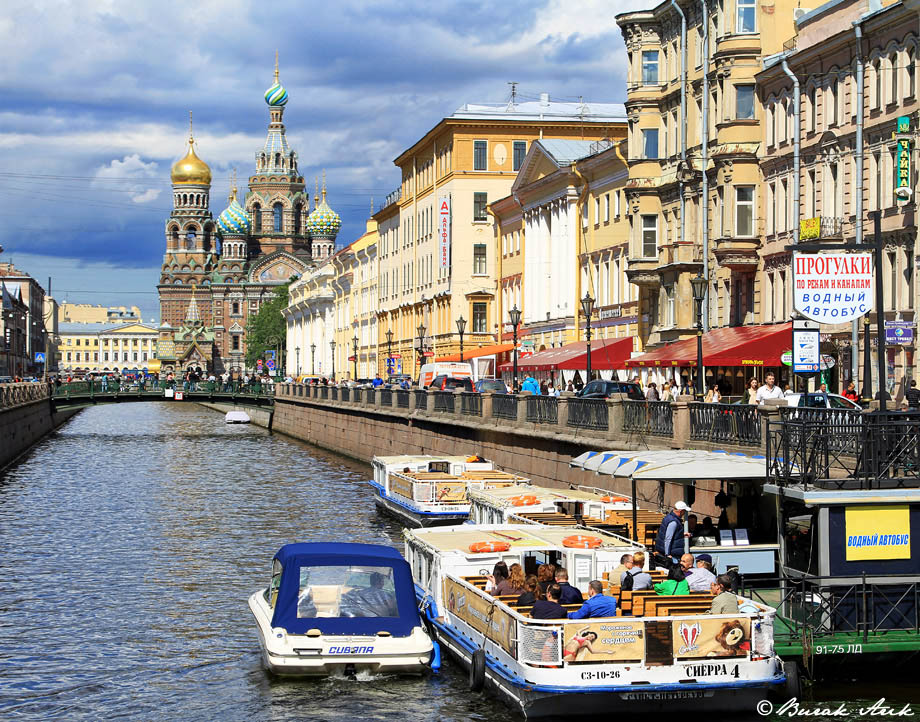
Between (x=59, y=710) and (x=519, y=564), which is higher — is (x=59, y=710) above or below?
below

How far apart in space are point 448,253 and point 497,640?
74758 mm

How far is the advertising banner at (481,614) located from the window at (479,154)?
245 ft

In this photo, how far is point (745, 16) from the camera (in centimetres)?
5247

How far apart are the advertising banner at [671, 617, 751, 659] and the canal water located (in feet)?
3.48

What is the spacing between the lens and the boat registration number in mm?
18938

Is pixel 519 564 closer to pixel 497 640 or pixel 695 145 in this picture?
pixel 497 640

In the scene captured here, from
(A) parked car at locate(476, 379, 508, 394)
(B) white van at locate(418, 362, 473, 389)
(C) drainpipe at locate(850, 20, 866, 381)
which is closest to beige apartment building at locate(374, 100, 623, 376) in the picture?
(B) white van at locate(418, 362, 473, 389)

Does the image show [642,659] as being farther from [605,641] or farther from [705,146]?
[705,146]

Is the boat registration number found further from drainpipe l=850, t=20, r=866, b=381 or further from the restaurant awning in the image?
the restaurant awning

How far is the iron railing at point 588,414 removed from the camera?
37250 mm

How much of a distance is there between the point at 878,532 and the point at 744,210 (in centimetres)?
3330

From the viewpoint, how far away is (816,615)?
20.2 metres

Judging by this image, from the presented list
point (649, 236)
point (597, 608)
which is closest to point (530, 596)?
point (597, 608)

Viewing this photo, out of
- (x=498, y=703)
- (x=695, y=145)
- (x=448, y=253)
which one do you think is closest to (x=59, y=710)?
(x=498, y=703)
